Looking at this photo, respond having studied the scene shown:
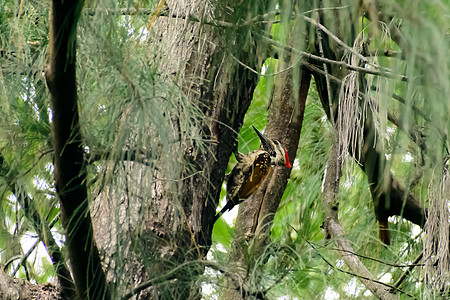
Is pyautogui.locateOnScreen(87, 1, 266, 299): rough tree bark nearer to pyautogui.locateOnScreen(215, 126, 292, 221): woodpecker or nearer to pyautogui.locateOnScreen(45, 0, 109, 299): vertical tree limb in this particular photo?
pyautogui.locateOnScreen(45, 0, 109, 299): vertical tree limb

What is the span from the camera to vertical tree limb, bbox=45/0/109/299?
36.1 inches

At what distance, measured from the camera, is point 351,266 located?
7.07ft

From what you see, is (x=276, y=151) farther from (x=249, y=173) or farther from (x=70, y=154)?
(x=70, y=154)

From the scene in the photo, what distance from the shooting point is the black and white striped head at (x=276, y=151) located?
2612 mm

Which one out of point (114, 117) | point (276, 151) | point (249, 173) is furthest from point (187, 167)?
point (249, 173)

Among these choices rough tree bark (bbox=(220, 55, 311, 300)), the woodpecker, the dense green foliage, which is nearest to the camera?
the dense green foliage

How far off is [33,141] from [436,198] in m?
1.10

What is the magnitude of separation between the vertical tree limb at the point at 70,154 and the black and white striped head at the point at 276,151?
1.48 meters

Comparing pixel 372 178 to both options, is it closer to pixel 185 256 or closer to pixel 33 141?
pixel 185 256

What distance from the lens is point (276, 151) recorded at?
2619 millimetres

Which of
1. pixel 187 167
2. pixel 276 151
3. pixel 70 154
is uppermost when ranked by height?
pixel 70 154

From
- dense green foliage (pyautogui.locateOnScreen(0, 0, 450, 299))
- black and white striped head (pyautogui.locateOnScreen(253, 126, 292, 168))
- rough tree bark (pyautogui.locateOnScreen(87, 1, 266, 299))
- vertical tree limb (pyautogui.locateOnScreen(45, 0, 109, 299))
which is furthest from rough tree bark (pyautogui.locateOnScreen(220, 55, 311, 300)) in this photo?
vertical tree limb (pyautogui.locateOnScreen(45, 0, 109, 299))

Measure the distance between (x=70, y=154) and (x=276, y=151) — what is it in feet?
5.39

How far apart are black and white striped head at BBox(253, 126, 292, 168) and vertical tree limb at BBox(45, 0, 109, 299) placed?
1.48 metres
